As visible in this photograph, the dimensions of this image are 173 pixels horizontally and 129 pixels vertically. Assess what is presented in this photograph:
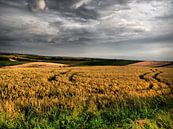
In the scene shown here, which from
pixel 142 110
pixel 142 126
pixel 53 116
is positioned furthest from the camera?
pixel 142 110

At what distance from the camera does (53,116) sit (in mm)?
7523

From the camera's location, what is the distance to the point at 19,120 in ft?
23.2

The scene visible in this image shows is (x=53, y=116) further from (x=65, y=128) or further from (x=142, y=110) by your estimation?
(x=142, y=110)

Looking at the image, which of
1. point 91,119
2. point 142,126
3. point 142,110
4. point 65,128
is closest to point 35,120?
point 65,128

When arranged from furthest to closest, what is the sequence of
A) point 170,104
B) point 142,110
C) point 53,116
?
point 170,104, point 142,110, point 53,116

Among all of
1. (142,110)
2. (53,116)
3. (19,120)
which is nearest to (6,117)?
(19,120)

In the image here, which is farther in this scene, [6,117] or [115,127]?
[6,117]

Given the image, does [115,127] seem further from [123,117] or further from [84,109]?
[84,109]

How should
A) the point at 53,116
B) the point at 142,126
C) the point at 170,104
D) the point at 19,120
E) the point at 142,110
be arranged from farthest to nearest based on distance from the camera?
the point at 170,104 → the point at 142,110 → the point at 53,116 → the point at 19,120 → the point at 142,126

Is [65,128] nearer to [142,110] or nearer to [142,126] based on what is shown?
[142,126]

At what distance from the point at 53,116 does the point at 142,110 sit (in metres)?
2.93

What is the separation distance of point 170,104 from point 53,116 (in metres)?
4.54

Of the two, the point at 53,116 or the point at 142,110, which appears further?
the point at 142,110

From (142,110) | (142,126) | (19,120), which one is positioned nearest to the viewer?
(142,126)
